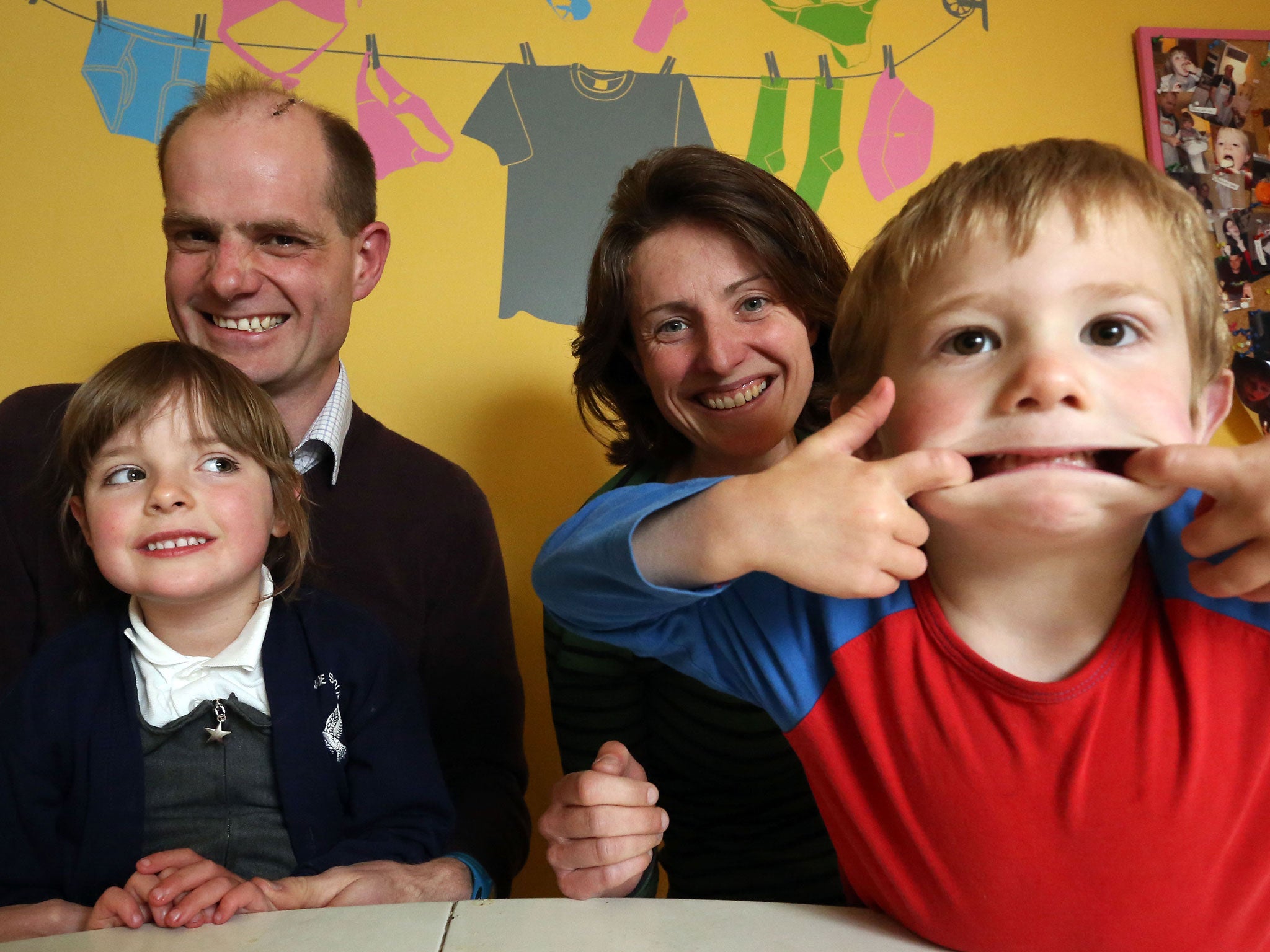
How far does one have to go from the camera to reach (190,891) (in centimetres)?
86

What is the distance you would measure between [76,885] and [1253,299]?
231cm

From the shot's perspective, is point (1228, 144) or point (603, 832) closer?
point (603, 832)

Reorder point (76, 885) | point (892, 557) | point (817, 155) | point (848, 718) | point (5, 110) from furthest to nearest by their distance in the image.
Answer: point (817, 155)
point (5, 110)
point (76, 885)
point (848, 718)
point (892, 557)

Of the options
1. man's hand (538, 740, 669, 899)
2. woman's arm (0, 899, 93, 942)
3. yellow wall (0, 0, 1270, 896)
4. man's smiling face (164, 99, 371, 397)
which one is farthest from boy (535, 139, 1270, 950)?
yellow wall (0, 0, 1270, 896)

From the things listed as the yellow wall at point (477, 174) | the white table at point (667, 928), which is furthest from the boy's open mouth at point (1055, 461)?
the yellow wall at point (477, 174)

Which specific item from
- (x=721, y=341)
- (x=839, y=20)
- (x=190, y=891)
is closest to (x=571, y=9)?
(x=839, y=20)

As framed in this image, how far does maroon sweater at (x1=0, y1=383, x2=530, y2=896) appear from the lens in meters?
1.25

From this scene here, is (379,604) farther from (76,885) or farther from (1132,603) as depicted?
(1132,603)

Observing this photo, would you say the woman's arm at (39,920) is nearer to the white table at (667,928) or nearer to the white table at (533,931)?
the white table at (533,931)

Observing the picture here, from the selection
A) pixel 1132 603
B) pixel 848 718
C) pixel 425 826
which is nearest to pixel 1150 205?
pixel 1132 603

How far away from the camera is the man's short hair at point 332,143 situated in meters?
1.41

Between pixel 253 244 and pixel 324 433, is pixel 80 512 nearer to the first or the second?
pixel 324 433

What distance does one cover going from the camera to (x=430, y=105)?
6.27 feet

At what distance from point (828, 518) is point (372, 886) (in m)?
0.65
